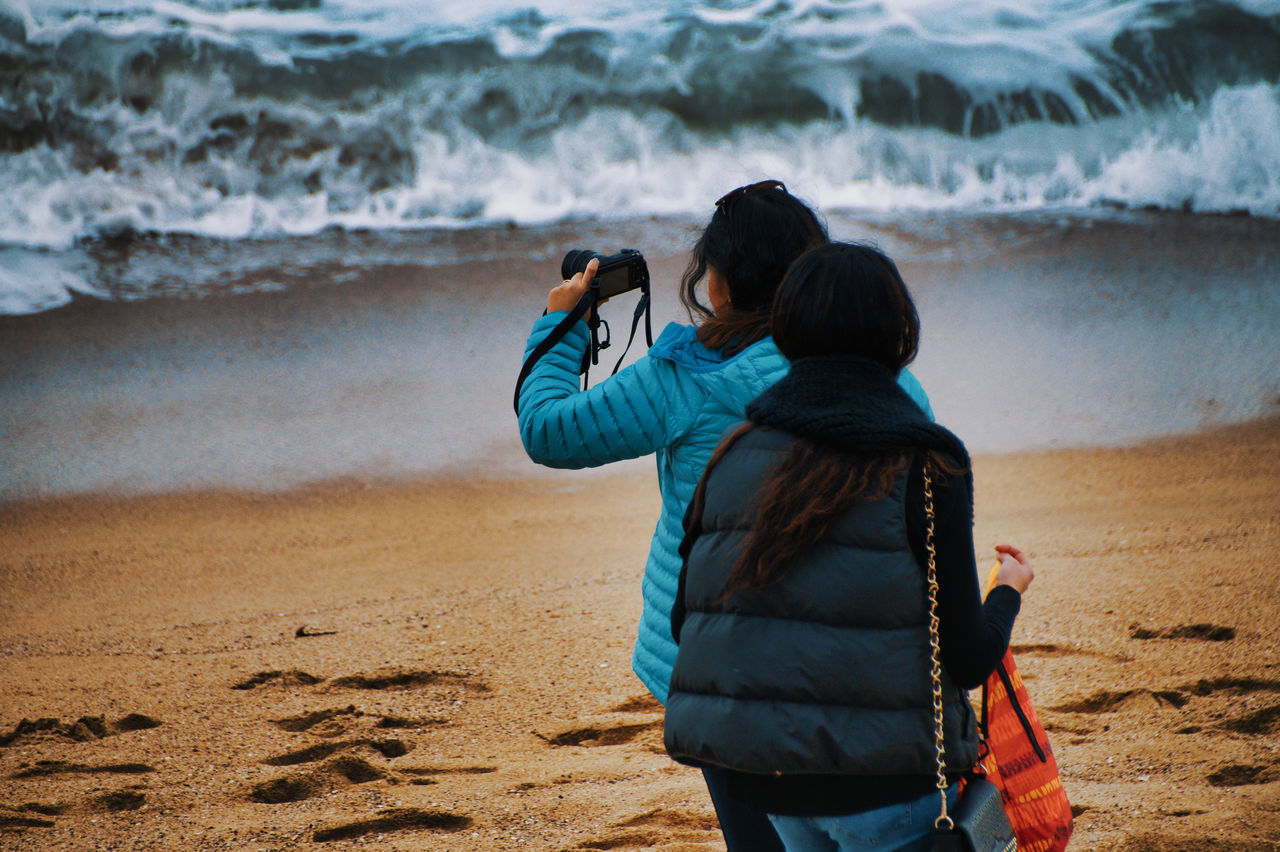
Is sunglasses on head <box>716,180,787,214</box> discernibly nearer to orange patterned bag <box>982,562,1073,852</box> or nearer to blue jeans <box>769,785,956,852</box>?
orange patterned bag <box>982,562,1073,852</box>

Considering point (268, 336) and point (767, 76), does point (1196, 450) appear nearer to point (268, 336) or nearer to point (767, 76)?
point (767, 76)

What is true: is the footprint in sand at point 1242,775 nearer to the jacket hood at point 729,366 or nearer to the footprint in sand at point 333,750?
the jacket hood at point 729,366

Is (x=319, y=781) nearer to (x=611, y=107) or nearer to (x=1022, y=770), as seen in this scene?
(x=1022, y=770)

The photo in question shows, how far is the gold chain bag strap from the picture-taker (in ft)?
3.80

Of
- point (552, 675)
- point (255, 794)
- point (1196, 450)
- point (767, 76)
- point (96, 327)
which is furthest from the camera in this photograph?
point (767, 76)

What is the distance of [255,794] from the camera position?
2643 mm

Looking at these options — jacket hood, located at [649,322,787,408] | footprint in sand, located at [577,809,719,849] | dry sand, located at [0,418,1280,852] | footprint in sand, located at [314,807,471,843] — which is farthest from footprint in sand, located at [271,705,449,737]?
jacket hood, located at [649,322,787,408]

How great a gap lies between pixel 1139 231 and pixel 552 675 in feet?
18.8

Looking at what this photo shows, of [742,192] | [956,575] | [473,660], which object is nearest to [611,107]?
[473,660]

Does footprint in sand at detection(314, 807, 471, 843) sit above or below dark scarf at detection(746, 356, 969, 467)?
below

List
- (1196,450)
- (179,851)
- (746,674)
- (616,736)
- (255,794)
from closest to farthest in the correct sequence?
(746,674), (179,851), (255,794), (616,736), (1196,450)

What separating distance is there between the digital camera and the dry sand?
1.24 meters

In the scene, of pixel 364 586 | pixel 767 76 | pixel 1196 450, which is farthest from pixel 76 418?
pixel 1196 450

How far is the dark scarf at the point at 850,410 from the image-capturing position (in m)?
1.16
